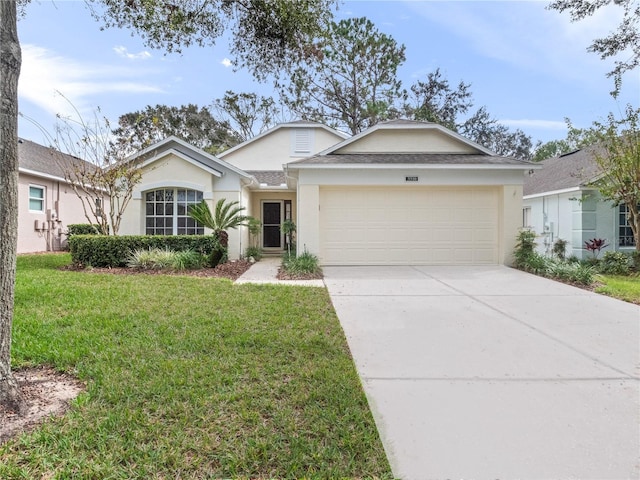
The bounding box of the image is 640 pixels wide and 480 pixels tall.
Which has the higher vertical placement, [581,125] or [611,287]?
[581,125]

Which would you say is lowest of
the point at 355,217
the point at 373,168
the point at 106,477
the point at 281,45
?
the point at 106,477

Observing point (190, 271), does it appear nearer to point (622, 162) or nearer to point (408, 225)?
point (408, 225)

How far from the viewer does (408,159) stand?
1173cm

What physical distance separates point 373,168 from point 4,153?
30.8ft

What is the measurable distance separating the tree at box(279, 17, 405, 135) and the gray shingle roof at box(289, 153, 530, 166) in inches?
496

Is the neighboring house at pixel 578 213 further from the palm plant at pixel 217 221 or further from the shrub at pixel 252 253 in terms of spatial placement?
the palm plant at pixel 217 221

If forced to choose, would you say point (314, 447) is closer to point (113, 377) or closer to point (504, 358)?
point (113, 377)

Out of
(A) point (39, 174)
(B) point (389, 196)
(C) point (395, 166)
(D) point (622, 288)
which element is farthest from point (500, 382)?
(A) point (39, 174)

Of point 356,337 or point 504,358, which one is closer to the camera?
point 504,358

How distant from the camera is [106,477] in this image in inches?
90.6

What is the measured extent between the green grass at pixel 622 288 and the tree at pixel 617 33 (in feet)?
19.2

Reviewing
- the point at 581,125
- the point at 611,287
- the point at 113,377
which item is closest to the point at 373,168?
the point at 611,287

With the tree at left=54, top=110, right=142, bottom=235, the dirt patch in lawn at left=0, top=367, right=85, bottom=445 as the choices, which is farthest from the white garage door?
the dirt patch in lawn at left=0, top=367, right=85, bottom=445

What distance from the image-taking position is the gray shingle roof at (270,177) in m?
16.0
